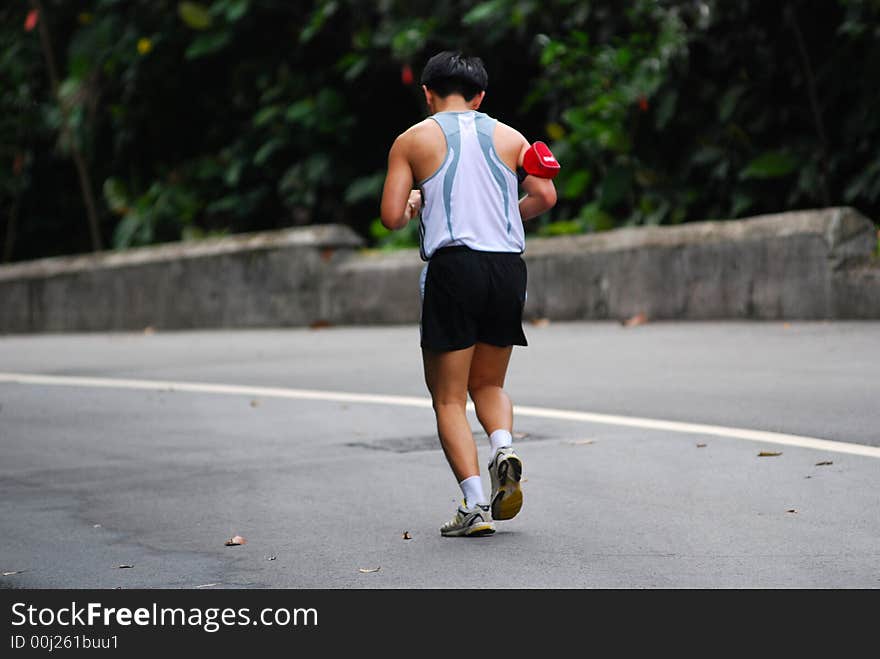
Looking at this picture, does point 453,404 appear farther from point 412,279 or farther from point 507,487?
point 412,279

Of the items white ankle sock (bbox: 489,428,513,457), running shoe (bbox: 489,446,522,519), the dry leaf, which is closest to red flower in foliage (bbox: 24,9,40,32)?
the dry leaf

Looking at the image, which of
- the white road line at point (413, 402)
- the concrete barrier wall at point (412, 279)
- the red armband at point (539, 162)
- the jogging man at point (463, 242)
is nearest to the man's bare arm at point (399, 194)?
the jogging man at point (463, 242)

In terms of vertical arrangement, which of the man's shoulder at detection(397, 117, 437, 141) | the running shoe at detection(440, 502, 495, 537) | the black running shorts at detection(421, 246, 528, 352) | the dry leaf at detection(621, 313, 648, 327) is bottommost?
the running shoe at detection(440, 502, 495, 537)

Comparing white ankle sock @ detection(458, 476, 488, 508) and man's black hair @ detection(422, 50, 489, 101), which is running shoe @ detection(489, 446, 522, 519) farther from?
man's black hair @ detection(422, 50, 489, 101)

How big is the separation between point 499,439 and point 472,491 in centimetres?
22

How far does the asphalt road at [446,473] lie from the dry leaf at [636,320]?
1295mm

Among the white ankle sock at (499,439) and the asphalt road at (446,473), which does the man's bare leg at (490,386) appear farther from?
the asphalt road at (446,473)

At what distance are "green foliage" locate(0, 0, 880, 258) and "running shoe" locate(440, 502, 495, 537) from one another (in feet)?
36.5

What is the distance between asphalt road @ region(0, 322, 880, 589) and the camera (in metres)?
5.62

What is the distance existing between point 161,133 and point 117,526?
70.7 ft

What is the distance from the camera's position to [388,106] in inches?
961

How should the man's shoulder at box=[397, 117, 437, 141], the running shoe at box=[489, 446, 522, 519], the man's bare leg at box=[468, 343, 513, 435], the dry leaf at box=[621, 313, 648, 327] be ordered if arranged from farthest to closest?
the dry leaf at box=[621, 313, 648, 327]
the man's bare leg at box=[468, 343, 513, 435]
the man's shoulder at box=[397, 117, 437, 141]
the running shoe at box=[489, 446, 522, 519]

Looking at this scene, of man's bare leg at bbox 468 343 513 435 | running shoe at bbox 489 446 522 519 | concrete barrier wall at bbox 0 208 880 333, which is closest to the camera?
running shoe at bbox 489 446 522 519

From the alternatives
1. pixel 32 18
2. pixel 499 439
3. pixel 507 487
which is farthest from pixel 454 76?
pixel 32 18
